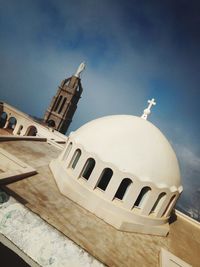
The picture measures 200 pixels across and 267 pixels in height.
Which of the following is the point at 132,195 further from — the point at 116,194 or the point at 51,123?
the point at 51,123

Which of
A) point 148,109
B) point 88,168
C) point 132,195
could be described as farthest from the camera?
point 148,109

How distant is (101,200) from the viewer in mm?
11414

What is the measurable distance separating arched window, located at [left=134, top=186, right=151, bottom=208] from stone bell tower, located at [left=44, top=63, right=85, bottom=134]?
2958 centimetres

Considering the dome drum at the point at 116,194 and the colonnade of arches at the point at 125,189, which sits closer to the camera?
the dome drum at the point at 116,194

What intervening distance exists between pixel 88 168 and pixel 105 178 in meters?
1.16

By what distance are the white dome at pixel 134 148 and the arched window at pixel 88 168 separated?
673 mm

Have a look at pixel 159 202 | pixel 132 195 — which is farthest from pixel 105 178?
pixel 159 202

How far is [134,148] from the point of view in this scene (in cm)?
1191

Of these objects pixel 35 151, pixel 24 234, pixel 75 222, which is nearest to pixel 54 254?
pixel 24 234

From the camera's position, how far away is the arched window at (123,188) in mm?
11594

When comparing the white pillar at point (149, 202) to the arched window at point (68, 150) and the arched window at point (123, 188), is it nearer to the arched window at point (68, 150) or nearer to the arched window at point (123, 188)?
the arched window at point (123, 188)

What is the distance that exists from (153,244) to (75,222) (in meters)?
4.28

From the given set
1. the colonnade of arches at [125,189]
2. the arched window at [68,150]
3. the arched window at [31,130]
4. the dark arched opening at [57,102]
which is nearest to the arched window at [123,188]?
the colonnade of arches at [125,189]

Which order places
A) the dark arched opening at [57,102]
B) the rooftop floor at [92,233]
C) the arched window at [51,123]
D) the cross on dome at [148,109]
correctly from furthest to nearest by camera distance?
the dark arched opening at [57,102] < the arched window at [51,123] < the cross on dome at [148,109] < the rooftop floor at [92,233]
